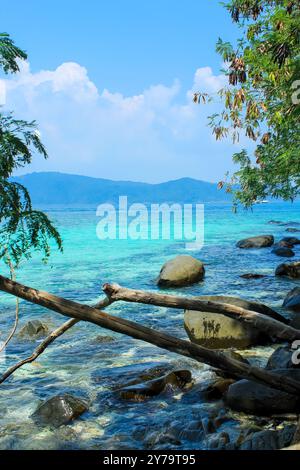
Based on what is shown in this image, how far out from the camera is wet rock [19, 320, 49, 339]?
11.2 metres

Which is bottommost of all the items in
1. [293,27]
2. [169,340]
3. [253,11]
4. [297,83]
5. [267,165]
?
[169,340]

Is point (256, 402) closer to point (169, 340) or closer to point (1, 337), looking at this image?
point (169, 340)

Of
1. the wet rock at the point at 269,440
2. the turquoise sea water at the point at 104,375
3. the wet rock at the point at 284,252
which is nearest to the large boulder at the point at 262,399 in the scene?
the turquoise sea water at the point at 104,375

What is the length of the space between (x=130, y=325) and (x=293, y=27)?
893cm

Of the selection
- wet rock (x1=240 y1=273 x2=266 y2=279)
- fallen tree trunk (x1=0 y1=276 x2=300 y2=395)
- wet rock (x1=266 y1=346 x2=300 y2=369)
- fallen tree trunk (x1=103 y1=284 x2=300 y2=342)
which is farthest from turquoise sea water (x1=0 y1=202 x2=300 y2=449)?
fallen tree trunk (x1=103 y1=284 x2=300 y2=342)

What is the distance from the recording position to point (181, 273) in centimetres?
1705

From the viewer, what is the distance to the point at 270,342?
9.54m

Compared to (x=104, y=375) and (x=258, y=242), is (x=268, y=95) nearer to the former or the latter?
(x=104, y=375)

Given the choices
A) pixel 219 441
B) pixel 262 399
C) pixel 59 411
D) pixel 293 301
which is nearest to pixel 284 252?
pixel 293 301

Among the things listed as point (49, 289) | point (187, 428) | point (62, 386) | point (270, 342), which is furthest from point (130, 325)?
point (49, 289)

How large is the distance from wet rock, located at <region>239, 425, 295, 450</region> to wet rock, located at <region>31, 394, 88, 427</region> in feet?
8.23

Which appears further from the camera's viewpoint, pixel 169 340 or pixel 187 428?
pixel 187 428

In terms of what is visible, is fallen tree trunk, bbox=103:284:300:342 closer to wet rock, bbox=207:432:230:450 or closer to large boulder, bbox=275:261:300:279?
wet rock, bbox=207:432:230:450

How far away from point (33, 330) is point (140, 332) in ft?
24.8
